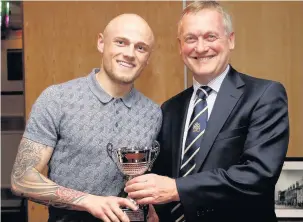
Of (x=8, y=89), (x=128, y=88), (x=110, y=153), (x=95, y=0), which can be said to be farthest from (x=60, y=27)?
(x=110, y=153)

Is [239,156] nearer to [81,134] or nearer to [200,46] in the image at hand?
[200,46]

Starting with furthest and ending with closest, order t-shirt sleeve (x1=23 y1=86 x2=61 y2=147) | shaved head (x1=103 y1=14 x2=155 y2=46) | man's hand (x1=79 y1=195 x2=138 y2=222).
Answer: shaved head (x1=103 y1=14 x2=155 y2=46)
t-shirt sleeve (x1=23 y1=86 x2=61 y2=147)
man's hand (x1=79 y1=195 x2=138 y2=222)

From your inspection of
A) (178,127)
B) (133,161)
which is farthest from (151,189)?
(178,127)

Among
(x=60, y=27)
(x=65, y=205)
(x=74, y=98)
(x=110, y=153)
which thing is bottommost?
(x=65, y=205)

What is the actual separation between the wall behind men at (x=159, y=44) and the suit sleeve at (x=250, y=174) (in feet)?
4.32

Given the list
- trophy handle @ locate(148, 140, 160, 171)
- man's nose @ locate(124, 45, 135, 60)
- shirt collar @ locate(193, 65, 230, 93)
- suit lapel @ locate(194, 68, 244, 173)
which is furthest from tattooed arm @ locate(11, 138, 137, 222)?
shirt collar @ locate(193, 65, 230, 93)

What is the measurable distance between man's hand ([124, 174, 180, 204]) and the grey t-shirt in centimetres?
16

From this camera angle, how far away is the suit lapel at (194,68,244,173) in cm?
174

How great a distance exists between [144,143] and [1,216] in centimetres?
173

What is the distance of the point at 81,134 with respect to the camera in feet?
5.79

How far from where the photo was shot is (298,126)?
2.96m

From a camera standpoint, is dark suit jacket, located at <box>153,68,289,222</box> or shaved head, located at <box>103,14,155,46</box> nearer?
dark suit jacket, located at <box>153,68,289,222</box>

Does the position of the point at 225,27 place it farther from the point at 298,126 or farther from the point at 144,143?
the point at 298,126

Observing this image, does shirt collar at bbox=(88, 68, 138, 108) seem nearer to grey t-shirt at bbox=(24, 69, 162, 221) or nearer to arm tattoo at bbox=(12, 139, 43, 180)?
grey t-shirt at bbox=(24, 69, 162, 221)
